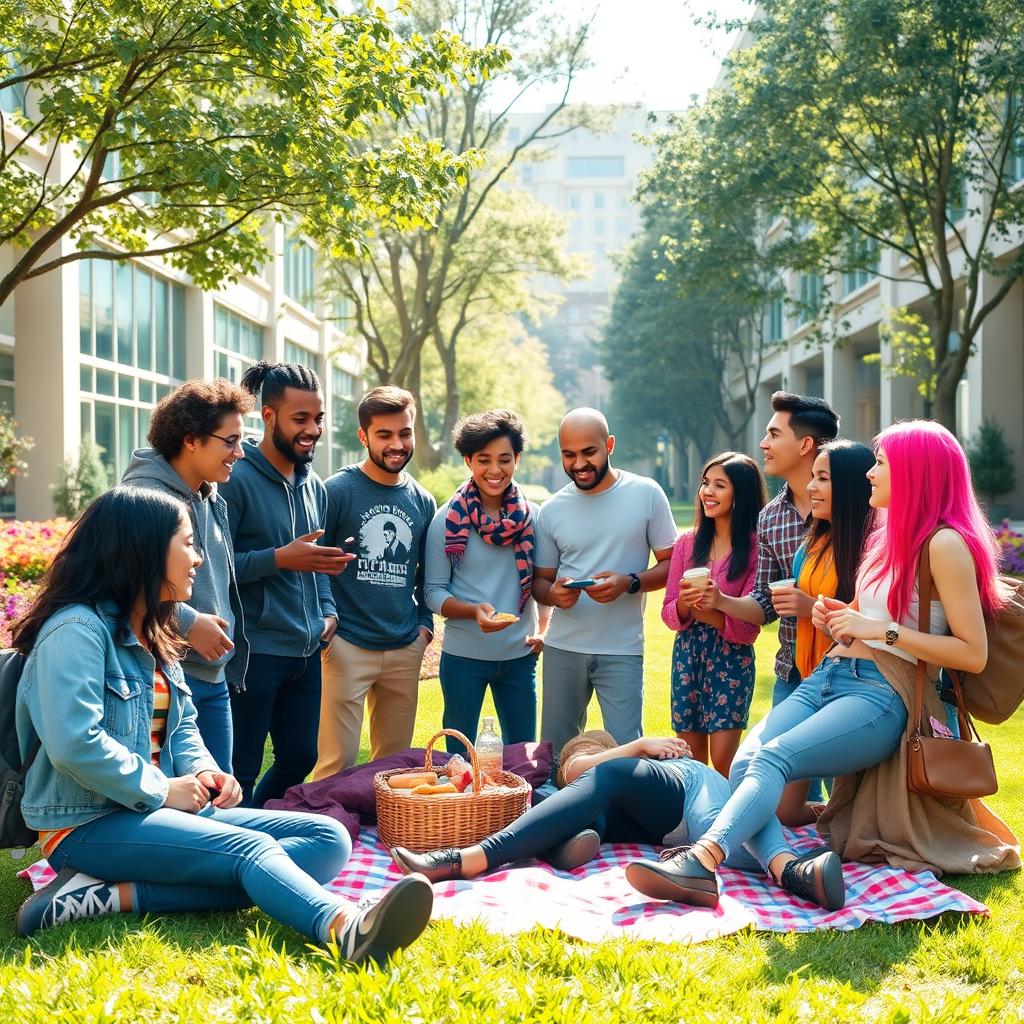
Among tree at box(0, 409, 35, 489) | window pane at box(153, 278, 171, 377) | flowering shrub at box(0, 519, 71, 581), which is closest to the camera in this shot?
flowering shrub at box(0, 519, 71, 581)

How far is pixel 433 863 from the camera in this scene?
4.72m

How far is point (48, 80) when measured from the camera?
9023 mm

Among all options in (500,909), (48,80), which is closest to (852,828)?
(500,909)

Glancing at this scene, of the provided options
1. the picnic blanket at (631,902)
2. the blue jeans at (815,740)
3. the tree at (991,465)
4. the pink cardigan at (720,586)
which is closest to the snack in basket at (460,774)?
the picnic blanket at (631,902)

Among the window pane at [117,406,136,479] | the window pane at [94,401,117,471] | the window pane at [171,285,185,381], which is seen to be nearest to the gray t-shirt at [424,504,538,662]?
the window pane at [94,401,117,471]

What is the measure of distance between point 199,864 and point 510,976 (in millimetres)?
1207

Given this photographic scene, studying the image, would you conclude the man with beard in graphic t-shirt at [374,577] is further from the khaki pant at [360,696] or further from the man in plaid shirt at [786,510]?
the man in plaid shirt at [786,510]

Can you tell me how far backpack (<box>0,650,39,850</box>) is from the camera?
13.5 ft

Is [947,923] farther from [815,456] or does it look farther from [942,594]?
[815,456]

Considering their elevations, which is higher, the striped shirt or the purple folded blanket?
the striped shirt

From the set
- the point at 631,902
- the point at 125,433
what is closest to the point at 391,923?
the point at 631,902

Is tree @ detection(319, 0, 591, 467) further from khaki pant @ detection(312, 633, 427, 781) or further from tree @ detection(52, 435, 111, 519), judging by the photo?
khaki pant @ detection(312, 633, 427, 781)

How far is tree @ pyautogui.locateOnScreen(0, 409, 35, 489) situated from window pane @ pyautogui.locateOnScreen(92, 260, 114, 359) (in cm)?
341

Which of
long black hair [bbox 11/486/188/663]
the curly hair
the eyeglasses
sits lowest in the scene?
long black hair [bbox 11/486/188/663]
